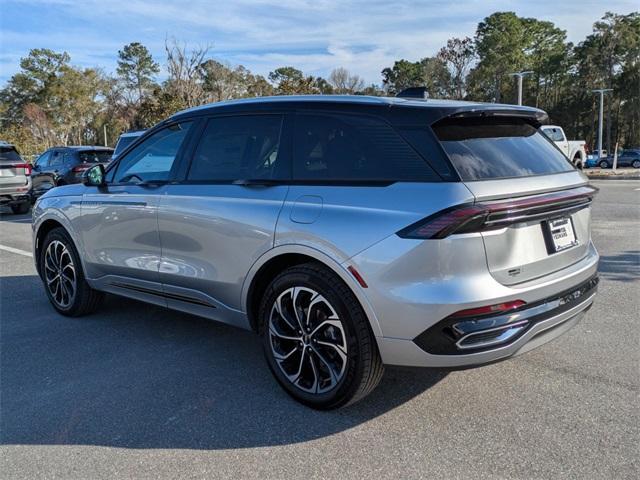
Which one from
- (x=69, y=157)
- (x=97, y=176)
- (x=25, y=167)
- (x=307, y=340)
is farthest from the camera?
(x=69, y=157)

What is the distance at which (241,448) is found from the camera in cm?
292

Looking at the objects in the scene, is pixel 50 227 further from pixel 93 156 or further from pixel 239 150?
pixel 93 156

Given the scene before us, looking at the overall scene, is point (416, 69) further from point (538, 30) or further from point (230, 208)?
point (230, 208)

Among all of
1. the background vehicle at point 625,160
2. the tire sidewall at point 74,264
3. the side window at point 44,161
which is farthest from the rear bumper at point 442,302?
the background vehicle at point 625,160

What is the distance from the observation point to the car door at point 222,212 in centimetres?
353

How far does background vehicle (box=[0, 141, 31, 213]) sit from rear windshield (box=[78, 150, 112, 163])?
4.25 ft

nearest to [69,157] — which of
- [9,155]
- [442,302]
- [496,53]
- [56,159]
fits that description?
[56,159]

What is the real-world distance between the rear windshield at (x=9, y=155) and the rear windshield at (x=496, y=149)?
44.9ft

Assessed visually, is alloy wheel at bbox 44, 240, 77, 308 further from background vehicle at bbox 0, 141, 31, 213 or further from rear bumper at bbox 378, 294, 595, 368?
background vehicle at bbox 0, 141, 31, 213

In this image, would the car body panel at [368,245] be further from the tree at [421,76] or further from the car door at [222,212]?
the tree at [421,76]

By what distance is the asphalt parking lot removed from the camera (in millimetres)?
2756

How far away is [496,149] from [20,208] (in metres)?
14.3

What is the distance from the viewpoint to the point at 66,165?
48.7 ft

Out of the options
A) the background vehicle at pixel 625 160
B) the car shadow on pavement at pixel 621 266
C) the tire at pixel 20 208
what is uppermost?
the tire at pixel 20 208
